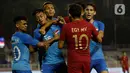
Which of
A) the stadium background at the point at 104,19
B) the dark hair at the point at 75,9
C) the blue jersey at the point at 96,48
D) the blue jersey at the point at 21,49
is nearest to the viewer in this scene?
the dark hair at the point at 75,9

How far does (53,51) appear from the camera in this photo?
19.6ft

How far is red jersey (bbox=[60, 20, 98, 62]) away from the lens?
502 cm

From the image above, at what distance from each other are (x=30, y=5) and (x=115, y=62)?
5.29 metres

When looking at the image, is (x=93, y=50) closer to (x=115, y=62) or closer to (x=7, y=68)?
(x=7, y=68)

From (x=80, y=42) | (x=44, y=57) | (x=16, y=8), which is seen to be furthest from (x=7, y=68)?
(x=80, y=42)

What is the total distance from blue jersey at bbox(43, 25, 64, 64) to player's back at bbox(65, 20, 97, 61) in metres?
0.90

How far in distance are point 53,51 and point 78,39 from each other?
3.32 ft

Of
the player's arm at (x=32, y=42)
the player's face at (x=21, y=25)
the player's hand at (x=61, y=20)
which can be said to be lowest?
the player's arm at (x=32, y=42)

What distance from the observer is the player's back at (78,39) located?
5023mm

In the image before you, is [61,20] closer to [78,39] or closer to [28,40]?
[28,40]

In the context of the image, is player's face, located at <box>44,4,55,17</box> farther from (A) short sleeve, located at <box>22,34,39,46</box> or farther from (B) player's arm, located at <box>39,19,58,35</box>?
(A) short sleeve, located at <box>22,34,39,46</box>

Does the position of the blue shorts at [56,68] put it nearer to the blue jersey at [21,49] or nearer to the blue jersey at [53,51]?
the blue jersey at [53,51]

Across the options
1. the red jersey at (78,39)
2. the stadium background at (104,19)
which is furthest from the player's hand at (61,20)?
the stadium background at (104,19)

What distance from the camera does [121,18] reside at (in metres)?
20.5
